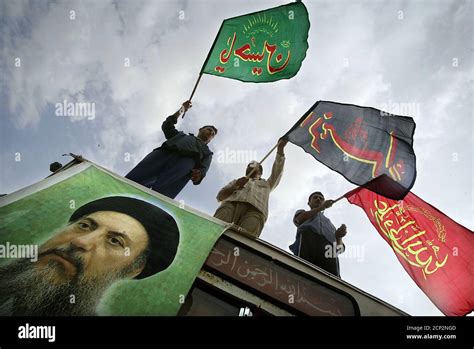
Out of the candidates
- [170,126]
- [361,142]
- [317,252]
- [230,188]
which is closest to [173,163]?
[170,126]

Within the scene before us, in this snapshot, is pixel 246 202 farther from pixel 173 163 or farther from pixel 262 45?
pixel 262 45

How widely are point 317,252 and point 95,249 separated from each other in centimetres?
352

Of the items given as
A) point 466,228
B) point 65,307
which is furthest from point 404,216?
point 65,307

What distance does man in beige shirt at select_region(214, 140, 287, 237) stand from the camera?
571cm

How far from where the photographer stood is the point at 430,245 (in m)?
5.75

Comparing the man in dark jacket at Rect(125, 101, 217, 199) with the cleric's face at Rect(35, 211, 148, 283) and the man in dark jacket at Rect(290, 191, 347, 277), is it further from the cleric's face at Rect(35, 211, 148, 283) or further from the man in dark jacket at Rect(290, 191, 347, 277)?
the man in dark jacket at Rect(290, 191, 347, 277)

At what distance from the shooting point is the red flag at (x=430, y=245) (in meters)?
5.42

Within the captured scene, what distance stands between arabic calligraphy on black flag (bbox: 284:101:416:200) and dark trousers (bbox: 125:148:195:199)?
200 cm

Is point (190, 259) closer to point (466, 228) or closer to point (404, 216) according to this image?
point (404, 216)

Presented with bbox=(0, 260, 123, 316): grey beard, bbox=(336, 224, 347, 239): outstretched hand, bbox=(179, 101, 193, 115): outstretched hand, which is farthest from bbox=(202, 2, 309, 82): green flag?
bbox=(0, 260, 123, 316): grey beard

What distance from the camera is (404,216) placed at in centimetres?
609

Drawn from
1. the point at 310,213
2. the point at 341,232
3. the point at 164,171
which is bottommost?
the point at 341,232

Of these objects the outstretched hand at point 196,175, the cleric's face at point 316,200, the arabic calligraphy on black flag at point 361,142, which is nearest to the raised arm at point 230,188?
Answer: the outstretched hand at point 196,175

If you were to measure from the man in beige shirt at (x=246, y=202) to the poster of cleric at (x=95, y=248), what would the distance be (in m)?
1.26
